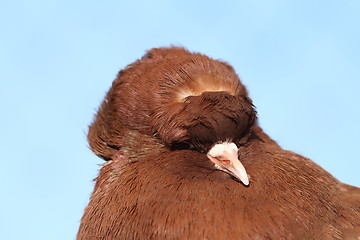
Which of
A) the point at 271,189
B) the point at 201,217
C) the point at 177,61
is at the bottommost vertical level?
the point at 201,217

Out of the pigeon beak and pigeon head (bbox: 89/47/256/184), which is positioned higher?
pigeon head (bbox: 89/47/256/184)

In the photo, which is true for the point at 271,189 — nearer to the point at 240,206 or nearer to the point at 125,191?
the point at 240,206

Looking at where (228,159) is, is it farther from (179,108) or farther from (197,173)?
(179,108)

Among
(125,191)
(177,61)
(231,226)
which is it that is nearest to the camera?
(231,226)

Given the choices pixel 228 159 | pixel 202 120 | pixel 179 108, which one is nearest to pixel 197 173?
pixel 228 159

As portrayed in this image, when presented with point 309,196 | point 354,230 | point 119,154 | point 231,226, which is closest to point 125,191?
point 119,154

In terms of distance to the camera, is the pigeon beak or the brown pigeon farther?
the pigeon beak
